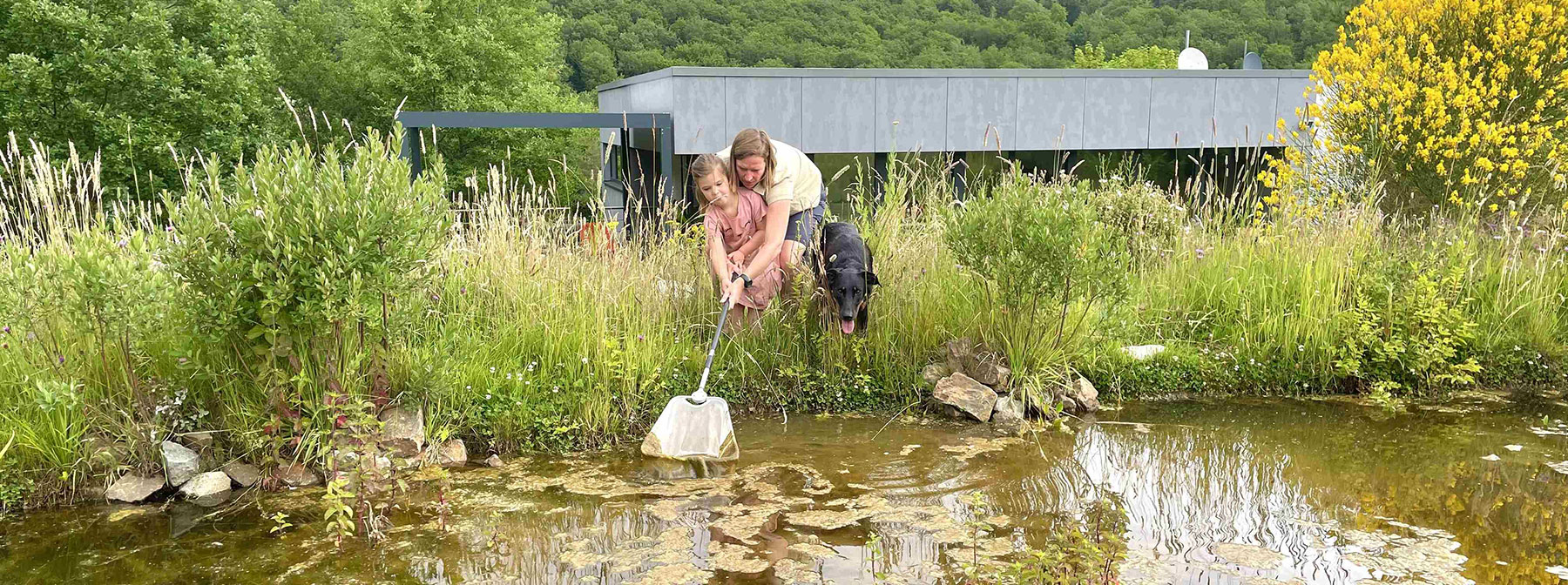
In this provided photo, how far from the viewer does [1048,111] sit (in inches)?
713

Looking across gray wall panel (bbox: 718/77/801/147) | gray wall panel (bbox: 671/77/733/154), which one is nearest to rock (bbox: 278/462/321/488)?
gray wall panel (bbox: 671/77/733/154)

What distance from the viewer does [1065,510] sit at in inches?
137

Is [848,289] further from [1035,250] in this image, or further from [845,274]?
[1035,250]

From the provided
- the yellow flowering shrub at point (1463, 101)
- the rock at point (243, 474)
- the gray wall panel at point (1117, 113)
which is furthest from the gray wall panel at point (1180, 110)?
the rock at point (243, 474)

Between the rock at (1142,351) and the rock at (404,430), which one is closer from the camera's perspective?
the rock at (404,430)

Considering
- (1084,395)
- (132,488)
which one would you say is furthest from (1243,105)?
(132,488)

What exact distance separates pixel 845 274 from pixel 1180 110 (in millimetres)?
16039

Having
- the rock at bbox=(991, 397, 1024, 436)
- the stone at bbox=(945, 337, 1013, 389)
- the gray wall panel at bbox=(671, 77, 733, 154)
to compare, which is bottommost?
the rock at bbox=(991, 397, 1024, 436)

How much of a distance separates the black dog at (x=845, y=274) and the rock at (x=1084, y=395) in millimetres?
1001

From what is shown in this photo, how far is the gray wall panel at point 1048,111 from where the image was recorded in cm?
1791

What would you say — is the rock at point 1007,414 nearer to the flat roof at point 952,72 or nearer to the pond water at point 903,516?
the pond water at point 903,516

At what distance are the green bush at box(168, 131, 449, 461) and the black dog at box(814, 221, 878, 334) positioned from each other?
5.49ft

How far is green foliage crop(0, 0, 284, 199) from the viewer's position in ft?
65.0

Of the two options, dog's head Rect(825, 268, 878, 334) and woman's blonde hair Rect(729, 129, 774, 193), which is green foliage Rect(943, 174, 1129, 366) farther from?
woman's blonde hair Rect(729, 129, 774, 193)
